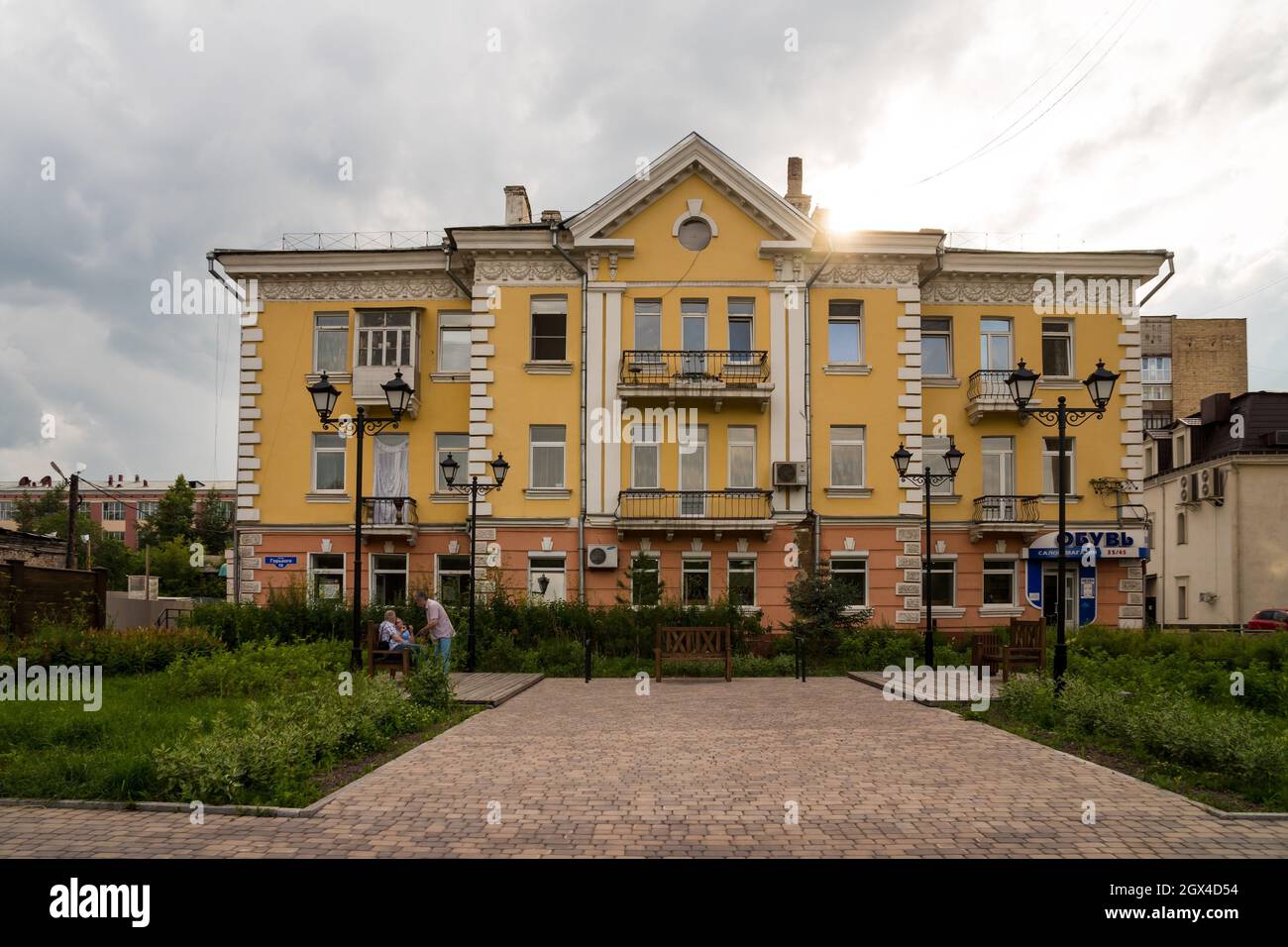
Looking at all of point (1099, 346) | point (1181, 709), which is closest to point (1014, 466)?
point (1099, 346)

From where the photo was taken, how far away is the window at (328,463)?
89.8ft

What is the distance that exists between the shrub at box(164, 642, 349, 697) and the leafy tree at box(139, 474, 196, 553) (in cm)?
5489

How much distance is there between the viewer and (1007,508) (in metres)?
26.5

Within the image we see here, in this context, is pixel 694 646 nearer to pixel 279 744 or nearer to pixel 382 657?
pixel 382 657

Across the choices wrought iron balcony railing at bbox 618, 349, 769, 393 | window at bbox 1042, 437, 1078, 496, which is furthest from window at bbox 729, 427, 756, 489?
window at bbox 1042, 437, 1078, 496

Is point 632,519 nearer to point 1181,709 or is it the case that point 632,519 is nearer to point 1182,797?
point 1181,709

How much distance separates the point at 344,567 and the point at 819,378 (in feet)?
47.9

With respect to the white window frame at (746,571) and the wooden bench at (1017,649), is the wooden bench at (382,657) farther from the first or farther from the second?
the white window frame at (746,571)

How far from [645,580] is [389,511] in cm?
777

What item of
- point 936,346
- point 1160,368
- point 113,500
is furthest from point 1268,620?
point 113,500

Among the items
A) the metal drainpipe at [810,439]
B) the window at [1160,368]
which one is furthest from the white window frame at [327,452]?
the window at [1160,368]

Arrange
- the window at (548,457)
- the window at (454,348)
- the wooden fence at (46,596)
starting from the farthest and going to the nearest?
the window at (454,348) → the window at (548,457) → the wooden fence at (46,596)

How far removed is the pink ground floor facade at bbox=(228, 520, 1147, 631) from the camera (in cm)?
2539

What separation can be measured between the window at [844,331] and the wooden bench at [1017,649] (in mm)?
10402
